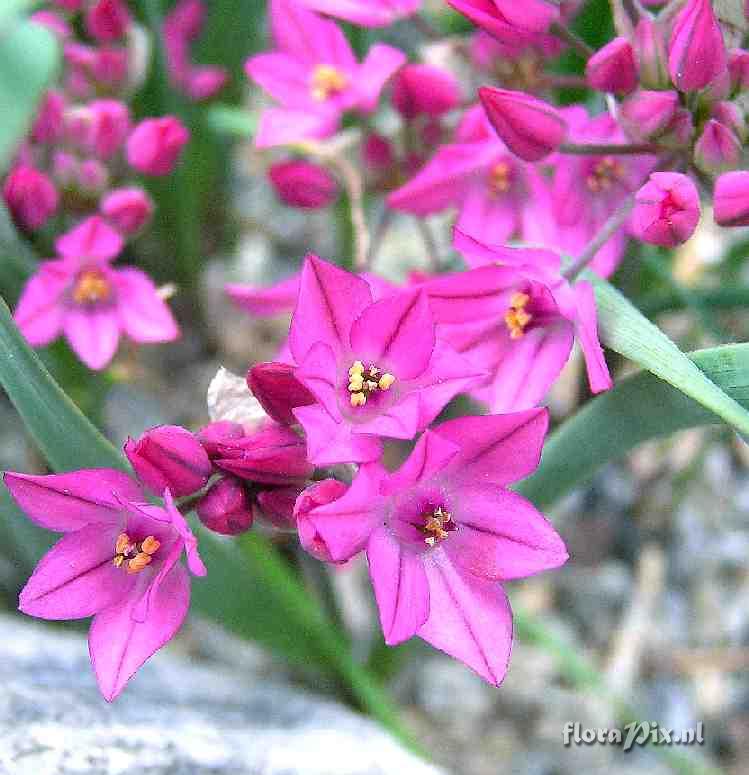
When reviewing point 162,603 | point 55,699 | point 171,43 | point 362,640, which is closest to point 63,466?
point 162,603

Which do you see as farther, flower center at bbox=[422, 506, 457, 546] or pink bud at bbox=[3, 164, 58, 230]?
pink bud at bbox=[3, 164, 58, 230]

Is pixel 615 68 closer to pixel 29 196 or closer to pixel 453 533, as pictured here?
pixel 453 533

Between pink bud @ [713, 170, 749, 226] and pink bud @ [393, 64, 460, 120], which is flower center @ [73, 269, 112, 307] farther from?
pink bud @ [713, 170, 749, 226]

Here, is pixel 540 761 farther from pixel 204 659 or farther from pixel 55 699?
pixel 55 699

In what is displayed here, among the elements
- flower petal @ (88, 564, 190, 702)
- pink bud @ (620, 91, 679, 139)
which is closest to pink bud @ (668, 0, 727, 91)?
pink bud @ (620, 91, 679, 139)

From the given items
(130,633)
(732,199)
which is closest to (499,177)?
Result: (732,199)

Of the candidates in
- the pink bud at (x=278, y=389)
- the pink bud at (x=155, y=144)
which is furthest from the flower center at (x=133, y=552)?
the pink bud at (x=155, y=144)

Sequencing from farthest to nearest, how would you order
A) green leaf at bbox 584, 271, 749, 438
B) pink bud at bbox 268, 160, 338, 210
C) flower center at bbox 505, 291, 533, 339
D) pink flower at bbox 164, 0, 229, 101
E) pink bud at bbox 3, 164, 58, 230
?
pink flower at bbox 164, 0, 229, 101
pink bud at bbox 268, 160, 338, 210
pink bud at bbox 3, 164, 58, 230
flower center at bbox 505, 291, 533, 339
green leaf at bbox 584, 271, 749, 438
